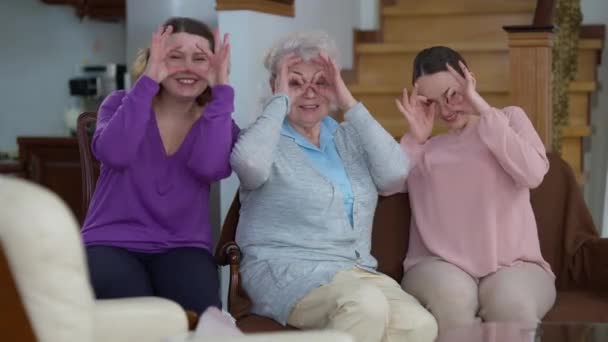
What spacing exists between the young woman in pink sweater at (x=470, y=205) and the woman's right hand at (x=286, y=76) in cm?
41

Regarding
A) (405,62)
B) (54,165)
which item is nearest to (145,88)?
(54,165)

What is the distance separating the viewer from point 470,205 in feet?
12.5

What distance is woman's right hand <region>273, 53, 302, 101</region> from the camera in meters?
3.71

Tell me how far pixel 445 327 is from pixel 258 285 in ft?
1.92

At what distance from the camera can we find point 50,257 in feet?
7.67

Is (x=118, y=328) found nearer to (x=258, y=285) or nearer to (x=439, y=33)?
Answer: (x=258, y=285)

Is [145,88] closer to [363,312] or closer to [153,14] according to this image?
[363,312]

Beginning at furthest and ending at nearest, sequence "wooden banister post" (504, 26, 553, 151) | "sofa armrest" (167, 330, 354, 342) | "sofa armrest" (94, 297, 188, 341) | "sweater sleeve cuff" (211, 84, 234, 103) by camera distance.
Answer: "wooden banister post" (504, 26, 553, 151), "sweater sleeve cuff" (211, 84, 234, 103), "sofa armrest" (94, 297, 188, 341), "sofa armrest" (167, 330, 354, 342)

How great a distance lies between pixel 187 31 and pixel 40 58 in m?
3.13

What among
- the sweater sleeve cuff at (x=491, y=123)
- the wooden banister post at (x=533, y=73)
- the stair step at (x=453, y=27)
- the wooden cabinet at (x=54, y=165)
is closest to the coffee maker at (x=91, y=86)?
the wooden cabinet at (x=54, y=165)

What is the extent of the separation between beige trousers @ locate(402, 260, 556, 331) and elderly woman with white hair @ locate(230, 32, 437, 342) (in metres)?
0.11

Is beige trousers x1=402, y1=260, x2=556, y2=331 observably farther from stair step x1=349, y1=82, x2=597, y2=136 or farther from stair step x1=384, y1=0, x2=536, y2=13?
stair step x1=384, y1=0, x2=536, y2=13

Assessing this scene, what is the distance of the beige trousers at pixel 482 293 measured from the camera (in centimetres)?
360

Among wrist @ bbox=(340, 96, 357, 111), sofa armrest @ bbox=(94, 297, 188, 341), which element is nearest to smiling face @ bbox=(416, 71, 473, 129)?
wrist @ bbox=(340, 96, 357, 111)
